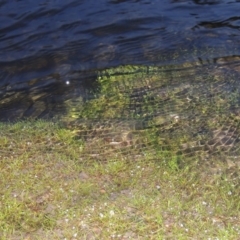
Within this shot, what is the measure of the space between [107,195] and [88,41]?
13.7 feet

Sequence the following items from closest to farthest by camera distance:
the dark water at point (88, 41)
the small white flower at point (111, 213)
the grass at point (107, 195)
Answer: the grass at point (107, 195) → the small white flower at point (111, 213) → the dark water at point (88, 41)

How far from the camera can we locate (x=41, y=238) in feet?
13.7

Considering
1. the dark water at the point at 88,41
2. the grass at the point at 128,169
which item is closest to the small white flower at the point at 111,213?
the grass at the point at 128,169

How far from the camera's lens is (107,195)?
4.66 metres

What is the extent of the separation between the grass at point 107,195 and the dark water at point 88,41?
1.35 meters

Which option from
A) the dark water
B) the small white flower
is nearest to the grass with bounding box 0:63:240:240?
the small white flower

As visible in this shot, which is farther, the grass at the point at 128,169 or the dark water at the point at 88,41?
the dark water at the point at 88,41

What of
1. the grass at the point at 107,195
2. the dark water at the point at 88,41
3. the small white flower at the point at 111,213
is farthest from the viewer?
the dark water at the point at 88,41

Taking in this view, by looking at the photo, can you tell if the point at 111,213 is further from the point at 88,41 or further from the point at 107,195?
the point at 88,41

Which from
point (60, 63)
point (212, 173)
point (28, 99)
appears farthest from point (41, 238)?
point (60, 63)

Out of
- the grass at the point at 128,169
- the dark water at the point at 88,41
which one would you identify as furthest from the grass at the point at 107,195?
the dark water at the point at 88,41

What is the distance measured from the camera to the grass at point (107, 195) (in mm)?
4242

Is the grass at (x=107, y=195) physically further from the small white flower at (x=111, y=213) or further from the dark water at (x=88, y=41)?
the dark water at (x=88, y=41)

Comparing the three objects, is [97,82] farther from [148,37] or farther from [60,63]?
[148,37]
